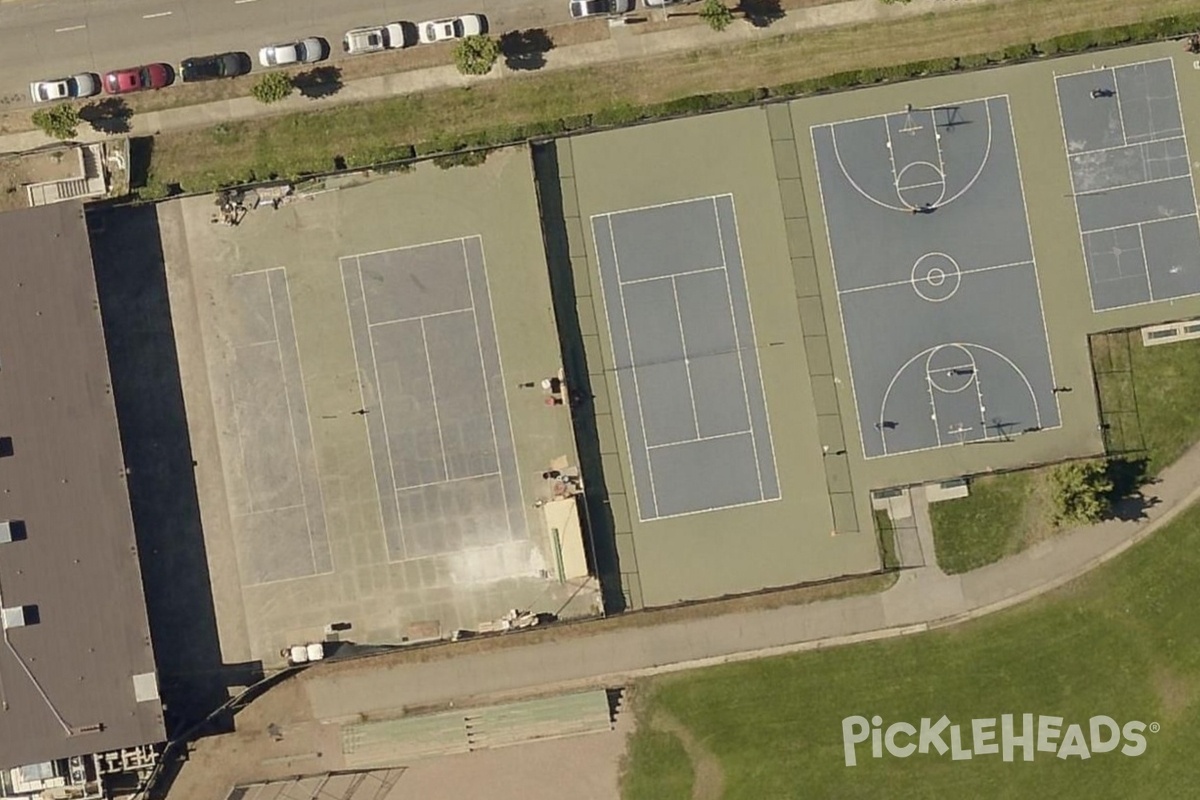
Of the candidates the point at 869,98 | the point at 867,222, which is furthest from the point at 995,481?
the point at 869,98

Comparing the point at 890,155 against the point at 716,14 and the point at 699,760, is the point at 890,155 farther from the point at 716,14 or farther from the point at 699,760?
the point at 699,760

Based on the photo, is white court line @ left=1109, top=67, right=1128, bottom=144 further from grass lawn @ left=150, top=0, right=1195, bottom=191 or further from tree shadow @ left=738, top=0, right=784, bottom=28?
tree shadow @ left=738, top=0, right=784, bottom=28

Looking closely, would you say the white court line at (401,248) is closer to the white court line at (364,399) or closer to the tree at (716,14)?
the white court line at (364,399)

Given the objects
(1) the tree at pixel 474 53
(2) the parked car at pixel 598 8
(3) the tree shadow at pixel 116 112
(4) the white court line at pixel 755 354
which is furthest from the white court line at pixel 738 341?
(3) the tree shadow at pixel 116 112

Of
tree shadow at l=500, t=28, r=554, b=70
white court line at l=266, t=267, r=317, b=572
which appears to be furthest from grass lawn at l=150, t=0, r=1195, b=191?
white court line at l=266, t=267, r=317, b=572

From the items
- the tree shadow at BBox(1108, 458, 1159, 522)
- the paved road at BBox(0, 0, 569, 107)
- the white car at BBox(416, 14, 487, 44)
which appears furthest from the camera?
the paved road at BBox(0, 0, 569, 107)

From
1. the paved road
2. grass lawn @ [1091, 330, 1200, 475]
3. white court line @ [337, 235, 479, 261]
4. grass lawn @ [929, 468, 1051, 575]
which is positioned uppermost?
the paved road
